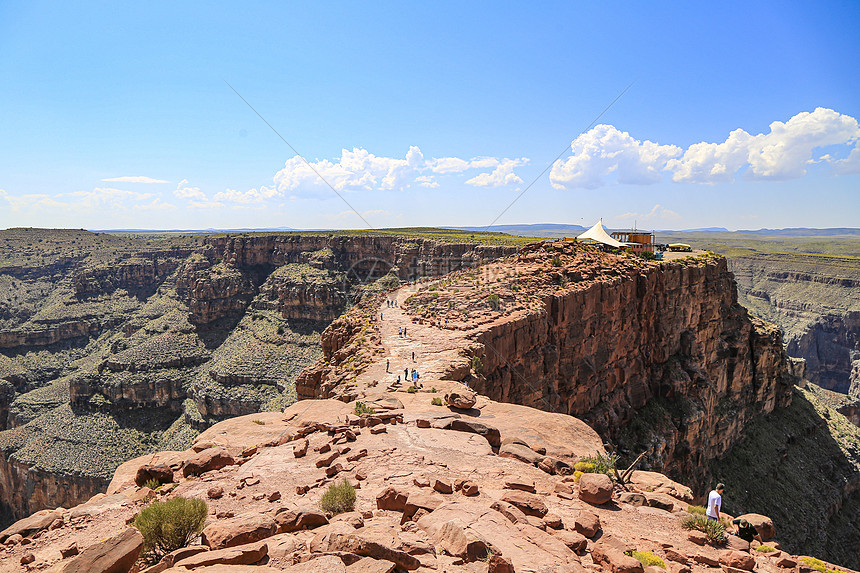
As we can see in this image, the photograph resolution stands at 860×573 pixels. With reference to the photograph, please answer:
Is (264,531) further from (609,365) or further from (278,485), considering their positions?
(609,365)

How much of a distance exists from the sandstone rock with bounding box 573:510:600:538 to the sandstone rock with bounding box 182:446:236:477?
8.15 m

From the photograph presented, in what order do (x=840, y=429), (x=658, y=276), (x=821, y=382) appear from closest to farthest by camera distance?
1. (x=658, y=276)
2. (x=840, y=429)
3. (x=821, y=382)

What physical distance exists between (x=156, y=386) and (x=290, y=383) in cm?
2114

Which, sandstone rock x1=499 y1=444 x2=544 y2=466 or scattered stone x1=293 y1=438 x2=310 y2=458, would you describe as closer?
scattered stone x1=293 y1=438 x2=310 y2=458

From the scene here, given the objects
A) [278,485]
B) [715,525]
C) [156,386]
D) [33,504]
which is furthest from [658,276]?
[33,504]

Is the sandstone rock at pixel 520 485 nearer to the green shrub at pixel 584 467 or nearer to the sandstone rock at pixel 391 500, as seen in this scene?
the green shrub at pixel 584 467

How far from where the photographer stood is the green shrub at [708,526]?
Answer: 27.5 ft

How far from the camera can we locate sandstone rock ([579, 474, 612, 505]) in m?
9.27

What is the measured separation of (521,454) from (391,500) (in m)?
4.43

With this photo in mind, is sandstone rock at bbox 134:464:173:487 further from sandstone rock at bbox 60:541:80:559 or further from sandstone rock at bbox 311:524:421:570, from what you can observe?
sandstone rock at bbox 311:524:421:570

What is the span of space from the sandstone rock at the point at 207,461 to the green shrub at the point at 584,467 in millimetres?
8762

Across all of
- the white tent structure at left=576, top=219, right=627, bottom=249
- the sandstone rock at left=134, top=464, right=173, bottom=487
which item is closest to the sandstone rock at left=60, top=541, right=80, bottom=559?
the sandstone rock at left=134, top=464, right=173, bottom=487

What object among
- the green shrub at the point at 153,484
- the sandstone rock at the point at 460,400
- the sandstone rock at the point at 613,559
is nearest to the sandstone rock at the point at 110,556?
the green shrub at the point at 153,484

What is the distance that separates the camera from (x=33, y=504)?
51844 mm
